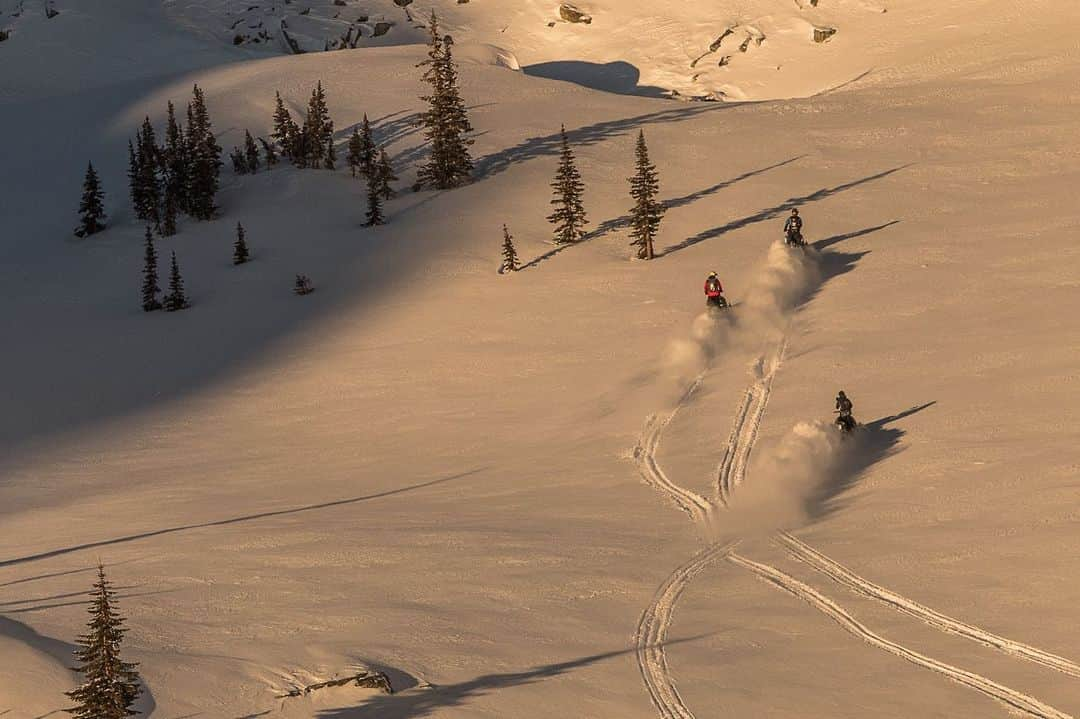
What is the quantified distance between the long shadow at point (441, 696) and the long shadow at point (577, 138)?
164ft

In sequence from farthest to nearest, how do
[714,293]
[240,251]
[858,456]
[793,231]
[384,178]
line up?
[384,178] → [240,251] → [793,231] → [714,293] → [858,456]

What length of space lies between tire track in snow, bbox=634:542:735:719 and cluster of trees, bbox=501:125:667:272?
94.4 ft

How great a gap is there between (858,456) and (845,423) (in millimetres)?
801

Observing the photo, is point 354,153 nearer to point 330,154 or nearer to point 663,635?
point 330,154

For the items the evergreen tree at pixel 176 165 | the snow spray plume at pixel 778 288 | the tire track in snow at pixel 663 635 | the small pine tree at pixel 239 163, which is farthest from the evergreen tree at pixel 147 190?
the tire track in snow at pixel 663 635

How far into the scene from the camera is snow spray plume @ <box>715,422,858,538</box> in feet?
78.5

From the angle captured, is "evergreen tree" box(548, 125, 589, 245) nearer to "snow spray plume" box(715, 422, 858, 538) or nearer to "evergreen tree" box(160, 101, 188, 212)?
"evergreen tree" box(160, 101, 188, 212)

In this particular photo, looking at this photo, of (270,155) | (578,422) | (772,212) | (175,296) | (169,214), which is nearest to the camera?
(578,422)

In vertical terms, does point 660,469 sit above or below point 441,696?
above

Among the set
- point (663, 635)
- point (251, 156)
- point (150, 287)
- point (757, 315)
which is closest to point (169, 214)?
point (251, 156)

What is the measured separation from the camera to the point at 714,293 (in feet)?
130

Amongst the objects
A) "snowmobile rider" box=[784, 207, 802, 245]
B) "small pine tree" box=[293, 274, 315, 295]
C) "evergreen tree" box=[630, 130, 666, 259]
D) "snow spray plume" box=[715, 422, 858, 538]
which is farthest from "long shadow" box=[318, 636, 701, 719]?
"small pine tree" box=[293, 274, 315, 295]

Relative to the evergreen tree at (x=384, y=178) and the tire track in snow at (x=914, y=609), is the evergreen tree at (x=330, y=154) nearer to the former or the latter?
the evergreen tree at (x=384, y=178)

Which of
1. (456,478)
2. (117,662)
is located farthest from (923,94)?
(117,662)
